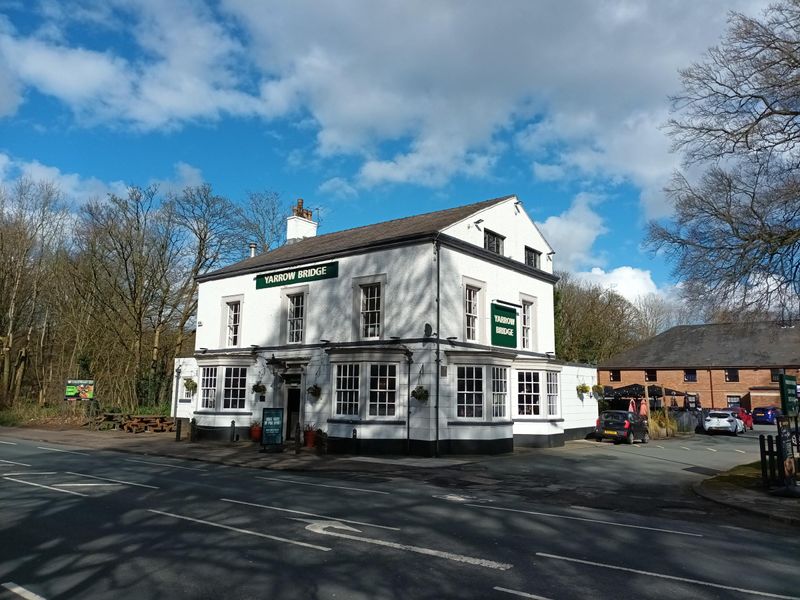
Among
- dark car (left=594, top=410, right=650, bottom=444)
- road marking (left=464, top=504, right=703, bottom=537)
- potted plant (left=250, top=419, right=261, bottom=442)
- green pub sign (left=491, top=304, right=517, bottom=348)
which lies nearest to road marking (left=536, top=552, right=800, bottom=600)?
road marking (left=464, top=504, right=703, bottom=537)

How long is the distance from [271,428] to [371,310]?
568 cm

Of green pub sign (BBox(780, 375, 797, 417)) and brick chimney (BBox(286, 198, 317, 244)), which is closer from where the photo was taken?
green pub sign (BBox(780, 375, 797, 417))

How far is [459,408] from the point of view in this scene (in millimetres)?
20781

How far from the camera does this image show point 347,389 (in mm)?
21141

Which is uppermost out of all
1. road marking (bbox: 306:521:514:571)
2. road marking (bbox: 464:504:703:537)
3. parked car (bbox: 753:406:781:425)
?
road marking (bbox: 306:521:514:571)

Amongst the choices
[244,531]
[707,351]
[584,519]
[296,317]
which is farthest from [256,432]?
[707,351]

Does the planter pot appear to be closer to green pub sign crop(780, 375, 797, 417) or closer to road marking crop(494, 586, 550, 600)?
green pub sign crop(780, 375, 797, 417)

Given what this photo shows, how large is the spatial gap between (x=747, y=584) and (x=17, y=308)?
1829 inches

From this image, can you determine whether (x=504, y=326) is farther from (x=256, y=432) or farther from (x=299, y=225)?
(x=299, y=225)

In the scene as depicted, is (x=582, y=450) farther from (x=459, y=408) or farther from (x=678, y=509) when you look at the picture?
(x=678, y=509)

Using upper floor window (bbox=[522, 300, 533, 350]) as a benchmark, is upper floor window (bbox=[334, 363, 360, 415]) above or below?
below

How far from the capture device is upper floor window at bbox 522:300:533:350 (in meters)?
26.0

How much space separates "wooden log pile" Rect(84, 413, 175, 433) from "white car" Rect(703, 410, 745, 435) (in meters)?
31.4

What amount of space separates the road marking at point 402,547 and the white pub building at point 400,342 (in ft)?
36.2
